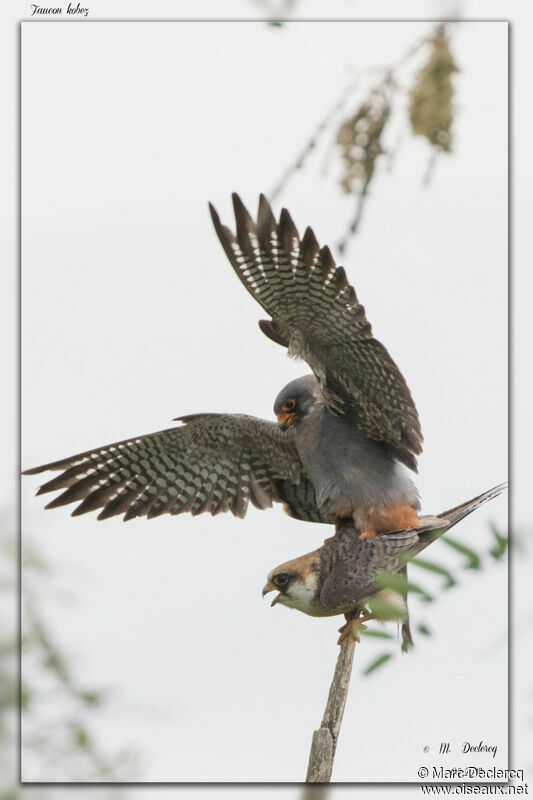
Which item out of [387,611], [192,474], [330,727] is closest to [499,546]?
[387,611]

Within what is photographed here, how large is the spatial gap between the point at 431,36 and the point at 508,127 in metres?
1.11

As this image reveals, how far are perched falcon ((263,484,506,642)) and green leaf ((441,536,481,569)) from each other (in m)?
2.69

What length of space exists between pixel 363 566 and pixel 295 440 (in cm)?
76

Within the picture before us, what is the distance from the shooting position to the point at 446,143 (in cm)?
296

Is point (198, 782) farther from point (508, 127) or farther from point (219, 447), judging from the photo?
point (508, 127)

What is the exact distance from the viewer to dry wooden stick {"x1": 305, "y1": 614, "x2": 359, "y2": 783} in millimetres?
3299

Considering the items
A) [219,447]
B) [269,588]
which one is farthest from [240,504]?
[269,588]

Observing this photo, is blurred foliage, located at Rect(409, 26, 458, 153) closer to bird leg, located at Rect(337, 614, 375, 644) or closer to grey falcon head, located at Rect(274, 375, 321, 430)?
grey falcon head, located at Rect(274, 375, 321, 430)

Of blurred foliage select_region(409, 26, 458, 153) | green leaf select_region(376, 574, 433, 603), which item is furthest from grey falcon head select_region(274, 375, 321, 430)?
green leaf select_region(376, 574, 433, 603)

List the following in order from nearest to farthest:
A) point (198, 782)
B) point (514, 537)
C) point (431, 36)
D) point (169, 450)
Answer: point (514, 537)
point (431, 36)
point (198, 782)
point (169, 450)

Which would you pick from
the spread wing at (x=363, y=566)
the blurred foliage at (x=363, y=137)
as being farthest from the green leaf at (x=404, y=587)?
the spread wing at (x=363, y=566)

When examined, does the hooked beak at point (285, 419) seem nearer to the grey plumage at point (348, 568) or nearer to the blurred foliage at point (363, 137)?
the grey plumage at point (348, 568)

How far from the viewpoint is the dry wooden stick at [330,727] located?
10.8 feet

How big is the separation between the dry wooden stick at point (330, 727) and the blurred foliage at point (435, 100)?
1977 mm
